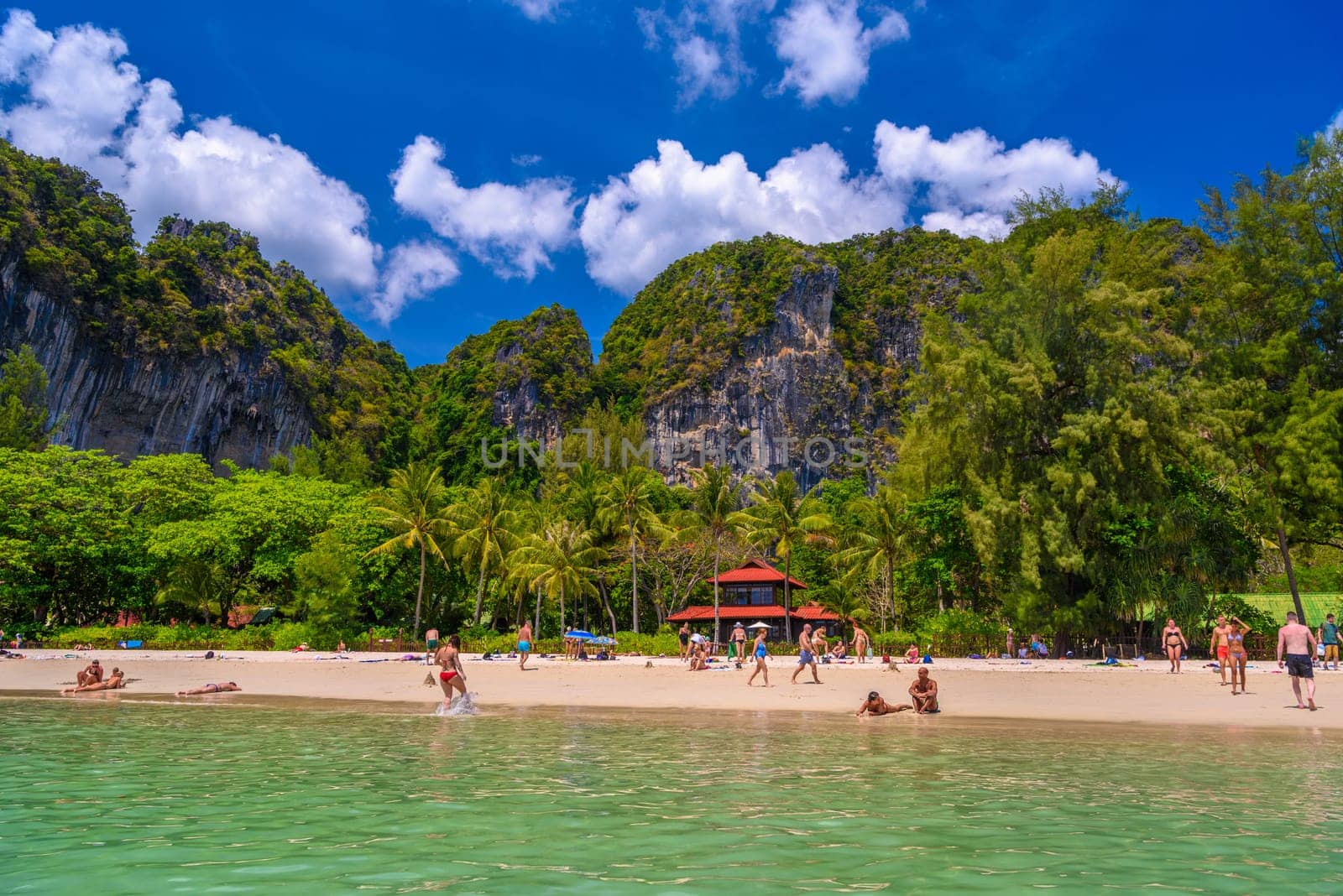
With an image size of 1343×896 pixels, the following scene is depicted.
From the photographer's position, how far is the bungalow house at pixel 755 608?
48781 mm

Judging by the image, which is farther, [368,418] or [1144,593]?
[368,418]

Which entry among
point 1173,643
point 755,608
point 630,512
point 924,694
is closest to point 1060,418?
point 1173,643

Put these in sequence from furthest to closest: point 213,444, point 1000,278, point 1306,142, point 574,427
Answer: point 574,427, point 213,444, point 1000,278, point 1306,142

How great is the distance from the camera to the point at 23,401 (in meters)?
58.6

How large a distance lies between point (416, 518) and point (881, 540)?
2440 cm

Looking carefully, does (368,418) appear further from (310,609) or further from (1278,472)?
(1278,472)

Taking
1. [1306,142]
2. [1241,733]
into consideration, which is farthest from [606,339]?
[1241,733]

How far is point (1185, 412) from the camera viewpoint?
29828 mm

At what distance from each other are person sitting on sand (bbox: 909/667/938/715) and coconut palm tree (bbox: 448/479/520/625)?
104ft

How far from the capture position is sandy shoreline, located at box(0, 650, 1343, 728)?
16.9 m

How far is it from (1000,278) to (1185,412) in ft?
29.1

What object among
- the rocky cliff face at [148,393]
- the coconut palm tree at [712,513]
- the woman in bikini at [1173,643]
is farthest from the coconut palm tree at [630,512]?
the rocky cliff face at [148,393]

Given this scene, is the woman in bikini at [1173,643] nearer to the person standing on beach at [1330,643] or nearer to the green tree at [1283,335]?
the person standing on beach at [1330,643]

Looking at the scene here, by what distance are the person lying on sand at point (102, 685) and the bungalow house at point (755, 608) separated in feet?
98.3
